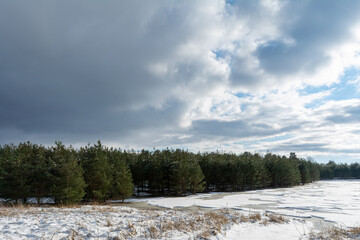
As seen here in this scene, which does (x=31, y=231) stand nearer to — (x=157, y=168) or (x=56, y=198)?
(x=56, y=198)

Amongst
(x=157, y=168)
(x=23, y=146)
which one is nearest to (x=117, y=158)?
(x=157, y=168)

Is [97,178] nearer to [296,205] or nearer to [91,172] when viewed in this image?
[91,172]

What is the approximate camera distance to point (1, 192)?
23797 mm

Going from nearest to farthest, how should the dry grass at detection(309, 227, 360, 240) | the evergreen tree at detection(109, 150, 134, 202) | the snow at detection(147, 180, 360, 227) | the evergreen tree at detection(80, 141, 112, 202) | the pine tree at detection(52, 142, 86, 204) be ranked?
the dry grass at detection(309, 227, 360, 240) → the snow at detection(147, 180, 360, 227) → the pine tree at detection(52, 142, 86, 204) → the evergreen tree at detection(80, 141, 112, 202) → the evergreen tree at detection(109, 150, 134, 202)

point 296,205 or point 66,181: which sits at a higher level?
point 66,181

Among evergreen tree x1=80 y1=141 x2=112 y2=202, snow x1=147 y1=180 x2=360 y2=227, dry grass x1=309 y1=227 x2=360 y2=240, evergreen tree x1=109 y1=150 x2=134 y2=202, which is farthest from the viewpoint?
evergreen tree x1=109 y1=150 x2=134 y2=202

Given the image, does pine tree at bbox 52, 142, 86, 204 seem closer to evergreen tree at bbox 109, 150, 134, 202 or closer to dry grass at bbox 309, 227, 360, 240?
evergreen tree at bbox 109, 150, 134, 202

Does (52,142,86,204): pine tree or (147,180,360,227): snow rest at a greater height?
(52,142,86,204): pine tree

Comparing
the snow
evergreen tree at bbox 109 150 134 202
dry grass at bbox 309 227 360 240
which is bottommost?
the snow

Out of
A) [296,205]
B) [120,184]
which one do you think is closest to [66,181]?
[120,184]

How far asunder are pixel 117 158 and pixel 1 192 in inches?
538

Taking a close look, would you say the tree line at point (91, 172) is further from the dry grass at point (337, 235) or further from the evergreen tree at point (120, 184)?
the dry grass at point (337, 235)

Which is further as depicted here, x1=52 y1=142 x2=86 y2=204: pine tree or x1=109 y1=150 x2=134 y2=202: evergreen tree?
x1=109 y1=150 x2=134 y2=202: evergreen tree

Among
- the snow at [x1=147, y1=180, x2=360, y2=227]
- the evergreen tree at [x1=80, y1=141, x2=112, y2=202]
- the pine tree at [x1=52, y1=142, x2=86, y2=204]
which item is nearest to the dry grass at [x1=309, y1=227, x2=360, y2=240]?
the snow at [x1=147, y1=180, x2=360, y2=227]
